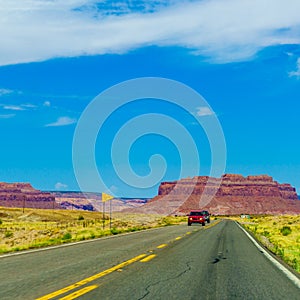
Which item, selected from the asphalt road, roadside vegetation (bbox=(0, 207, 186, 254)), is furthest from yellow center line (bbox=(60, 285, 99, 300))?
roadside vegetation (bbox=(0, 207, 186, 254))

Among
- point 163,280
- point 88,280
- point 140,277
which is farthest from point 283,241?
point 88,280

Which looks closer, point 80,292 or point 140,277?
point 80,292

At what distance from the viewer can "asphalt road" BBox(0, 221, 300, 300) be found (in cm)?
821

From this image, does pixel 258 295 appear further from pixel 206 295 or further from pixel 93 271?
pixel 93 271

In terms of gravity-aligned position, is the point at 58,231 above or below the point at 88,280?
above

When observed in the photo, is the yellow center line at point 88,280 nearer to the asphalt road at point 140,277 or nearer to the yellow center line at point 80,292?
the asphalt road at point 140,277

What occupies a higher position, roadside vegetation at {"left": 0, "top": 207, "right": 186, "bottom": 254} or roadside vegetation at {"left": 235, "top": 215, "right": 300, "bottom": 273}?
roadside vegetation at {"left": 0, "top": 207, "right": 186, "bottom": 254}

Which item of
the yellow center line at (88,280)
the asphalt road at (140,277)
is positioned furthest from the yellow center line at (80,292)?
the yellow center line at (88,280)

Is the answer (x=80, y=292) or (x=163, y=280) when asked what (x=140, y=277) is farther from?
(x=80, y=292)

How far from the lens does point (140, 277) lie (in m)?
10.1

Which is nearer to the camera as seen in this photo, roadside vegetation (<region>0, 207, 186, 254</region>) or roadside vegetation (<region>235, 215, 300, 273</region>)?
roadside vegetation (<region>235, 215, 300, 273</region>)

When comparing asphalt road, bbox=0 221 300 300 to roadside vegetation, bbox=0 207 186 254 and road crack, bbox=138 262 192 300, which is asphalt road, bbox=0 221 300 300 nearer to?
road crack, bbox=138 262 192 300

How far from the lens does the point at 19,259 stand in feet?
45.0

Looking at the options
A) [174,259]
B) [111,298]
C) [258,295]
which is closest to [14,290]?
[111,298]
